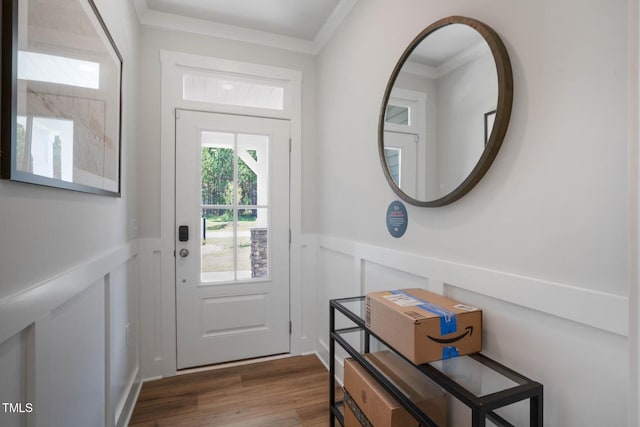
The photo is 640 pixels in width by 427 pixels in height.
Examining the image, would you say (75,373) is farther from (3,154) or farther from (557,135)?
(557,135)

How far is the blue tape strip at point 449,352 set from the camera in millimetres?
1039

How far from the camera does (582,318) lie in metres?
0.82

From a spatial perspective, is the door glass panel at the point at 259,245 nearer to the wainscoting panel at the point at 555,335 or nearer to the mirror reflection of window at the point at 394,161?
the mirror reflection of window at the point at 394,161

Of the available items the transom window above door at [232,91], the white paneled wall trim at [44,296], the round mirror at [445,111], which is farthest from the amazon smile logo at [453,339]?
the transom window above door at [232,91]

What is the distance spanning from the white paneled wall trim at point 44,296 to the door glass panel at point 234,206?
98 centimetres

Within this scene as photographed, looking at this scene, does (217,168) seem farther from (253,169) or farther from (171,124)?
(171,124)

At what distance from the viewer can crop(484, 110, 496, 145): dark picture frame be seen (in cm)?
105

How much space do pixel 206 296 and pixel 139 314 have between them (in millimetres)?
446

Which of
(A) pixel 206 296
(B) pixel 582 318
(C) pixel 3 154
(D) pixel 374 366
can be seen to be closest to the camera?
(C) pixel 3 154

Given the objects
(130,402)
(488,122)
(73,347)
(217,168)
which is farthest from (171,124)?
(488,122)

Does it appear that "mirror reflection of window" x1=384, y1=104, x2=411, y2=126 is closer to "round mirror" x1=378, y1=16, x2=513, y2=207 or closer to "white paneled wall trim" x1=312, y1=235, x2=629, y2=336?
"round mirror" x1=378, y1=16, x2=513, y2=207

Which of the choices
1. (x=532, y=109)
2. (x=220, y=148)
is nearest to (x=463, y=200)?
(x=532, y=109)

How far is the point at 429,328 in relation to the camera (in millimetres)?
1013

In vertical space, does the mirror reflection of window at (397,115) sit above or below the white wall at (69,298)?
above
